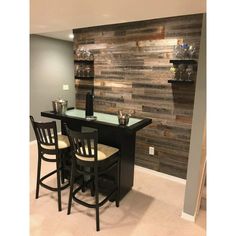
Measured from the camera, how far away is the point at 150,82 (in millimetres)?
3154

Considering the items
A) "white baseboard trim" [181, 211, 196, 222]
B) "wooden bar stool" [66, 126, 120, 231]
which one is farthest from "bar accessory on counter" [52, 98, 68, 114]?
"white baseboard trim" [181, 211, 196, 222]

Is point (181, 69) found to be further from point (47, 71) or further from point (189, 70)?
point (47, 71)

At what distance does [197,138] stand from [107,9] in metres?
1.62

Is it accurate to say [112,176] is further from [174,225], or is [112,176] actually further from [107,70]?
[107,70]

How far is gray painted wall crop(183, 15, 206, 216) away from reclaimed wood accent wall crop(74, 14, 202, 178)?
83cm

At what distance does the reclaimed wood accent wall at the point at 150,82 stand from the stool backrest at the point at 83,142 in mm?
1461

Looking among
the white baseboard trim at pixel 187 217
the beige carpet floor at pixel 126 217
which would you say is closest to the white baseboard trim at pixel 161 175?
the beige carpet floor at pixel 126 217

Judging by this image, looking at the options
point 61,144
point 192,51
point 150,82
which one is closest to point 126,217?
point 61,144

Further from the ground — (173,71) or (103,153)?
(173,71)

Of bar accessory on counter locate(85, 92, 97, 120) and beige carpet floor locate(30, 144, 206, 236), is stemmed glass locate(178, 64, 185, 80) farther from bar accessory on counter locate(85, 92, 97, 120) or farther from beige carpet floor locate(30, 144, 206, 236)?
beige carpet floor locate(30, 144, 206, 236)

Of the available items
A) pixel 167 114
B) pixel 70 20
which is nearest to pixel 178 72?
pixel 167 114

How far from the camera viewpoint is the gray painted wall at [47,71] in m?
4.26
